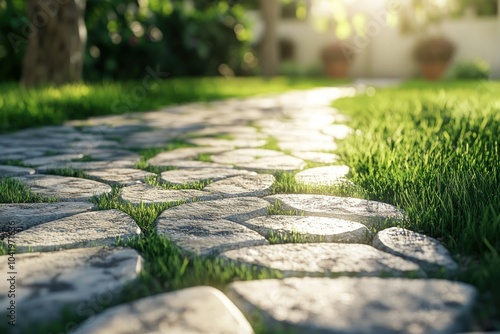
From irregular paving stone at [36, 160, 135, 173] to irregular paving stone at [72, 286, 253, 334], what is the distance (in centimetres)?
172

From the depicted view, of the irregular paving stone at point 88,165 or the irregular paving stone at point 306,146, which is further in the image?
the irregular paving stone at point 306,146

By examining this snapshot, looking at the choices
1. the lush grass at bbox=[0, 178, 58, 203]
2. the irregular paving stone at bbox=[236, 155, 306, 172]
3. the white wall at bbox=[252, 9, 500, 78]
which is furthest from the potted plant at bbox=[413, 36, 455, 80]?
the lush grass at bbox=[0, 178, 58, 203]

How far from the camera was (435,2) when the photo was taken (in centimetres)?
709

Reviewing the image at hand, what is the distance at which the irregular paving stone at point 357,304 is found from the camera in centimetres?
117

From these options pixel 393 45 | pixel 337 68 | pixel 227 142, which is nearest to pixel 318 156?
pixel 227 142

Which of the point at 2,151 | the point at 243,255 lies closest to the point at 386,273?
the point at 243,255

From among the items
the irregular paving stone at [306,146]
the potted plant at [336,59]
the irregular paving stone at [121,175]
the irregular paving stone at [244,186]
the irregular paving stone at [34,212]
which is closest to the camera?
the irregular paving stone at [34,212]

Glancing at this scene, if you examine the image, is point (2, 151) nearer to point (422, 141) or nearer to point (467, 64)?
point (422, 141)

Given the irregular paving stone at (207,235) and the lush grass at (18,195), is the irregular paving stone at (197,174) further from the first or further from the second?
the irregular paving stone at (207,235)

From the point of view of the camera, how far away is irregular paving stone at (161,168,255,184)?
261cm

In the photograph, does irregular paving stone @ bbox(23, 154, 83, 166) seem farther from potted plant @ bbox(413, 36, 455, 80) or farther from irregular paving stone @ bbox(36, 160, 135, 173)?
potted plant @ bbox(413, 36, 455, 80)

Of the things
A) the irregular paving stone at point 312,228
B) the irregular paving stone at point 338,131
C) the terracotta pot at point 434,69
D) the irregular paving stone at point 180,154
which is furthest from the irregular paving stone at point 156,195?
the terracotta pot at point 434,69

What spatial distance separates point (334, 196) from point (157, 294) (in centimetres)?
105

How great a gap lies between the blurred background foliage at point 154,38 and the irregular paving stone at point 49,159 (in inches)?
208
